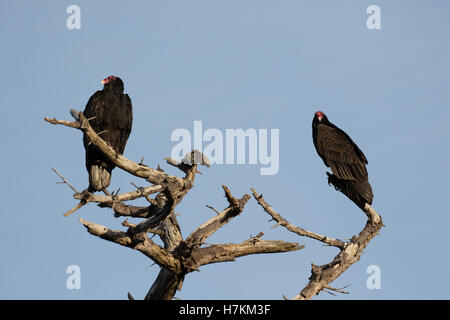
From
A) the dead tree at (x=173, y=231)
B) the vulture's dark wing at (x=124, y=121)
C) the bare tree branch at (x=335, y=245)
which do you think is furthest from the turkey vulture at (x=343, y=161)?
the vulture's dark wing at (x=124, y=121)

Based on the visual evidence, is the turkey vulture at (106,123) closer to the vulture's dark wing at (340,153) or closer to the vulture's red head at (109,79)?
the vulture's red head at (109,79)

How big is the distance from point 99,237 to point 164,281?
1093mm

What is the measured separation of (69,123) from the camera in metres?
5.86

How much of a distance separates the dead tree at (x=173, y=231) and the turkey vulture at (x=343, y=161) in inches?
45.7

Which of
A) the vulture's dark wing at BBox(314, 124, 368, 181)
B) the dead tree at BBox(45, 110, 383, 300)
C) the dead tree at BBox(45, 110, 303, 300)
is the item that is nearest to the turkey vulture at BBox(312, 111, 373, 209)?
the vulture's dark wing at BBox(314, 124, 368, 181)

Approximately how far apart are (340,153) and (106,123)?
3227mm

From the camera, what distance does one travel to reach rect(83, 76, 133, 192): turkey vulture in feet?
26.1

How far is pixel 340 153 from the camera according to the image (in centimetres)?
916

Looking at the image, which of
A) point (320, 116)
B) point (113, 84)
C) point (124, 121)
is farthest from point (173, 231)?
point (320, 116)

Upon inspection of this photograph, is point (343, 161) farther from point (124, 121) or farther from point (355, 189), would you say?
point (124, 121)

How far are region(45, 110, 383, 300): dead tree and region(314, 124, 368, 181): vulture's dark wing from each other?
4.81 feet

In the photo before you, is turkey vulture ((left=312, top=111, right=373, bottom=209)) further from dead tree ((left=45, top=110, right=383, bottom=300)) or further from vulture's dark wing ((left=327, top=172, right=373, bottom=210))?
dead tree ((left=45, top=110, right=383, bottom=300))
